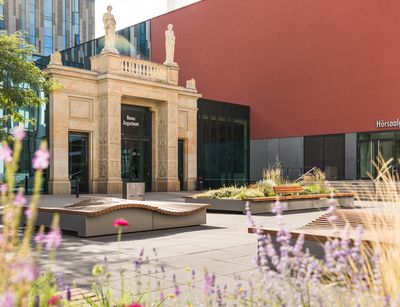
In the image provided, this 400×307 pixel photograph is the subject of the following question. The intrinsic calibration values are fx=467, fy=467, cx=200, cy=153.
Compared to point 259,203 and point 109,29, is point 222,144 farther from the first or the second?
point 259,203

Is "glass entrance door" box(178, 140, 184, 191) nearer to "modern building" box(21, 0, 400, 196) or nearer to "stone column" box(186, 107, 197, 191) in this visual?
"modern building" box(21, 0, 400, 196)

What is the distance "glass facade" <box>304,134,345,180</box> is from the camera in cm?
3022

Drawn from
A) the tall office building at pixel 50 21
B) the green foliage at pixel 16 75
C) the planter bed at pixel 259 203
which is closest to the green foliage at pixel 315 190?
the planter bed at pixel 259 203

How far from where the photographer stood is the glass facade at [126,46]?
4172cm

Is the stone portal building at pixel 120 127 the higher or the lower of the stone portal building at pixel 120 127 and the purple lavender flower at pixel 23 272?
the higher

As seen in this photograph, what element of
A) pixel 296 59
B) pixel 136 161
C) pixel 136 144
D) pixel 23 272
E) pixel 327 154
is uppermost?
pixel 296 59

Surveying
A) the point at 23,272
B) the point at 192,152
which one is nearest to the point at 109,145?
the point at 192,152

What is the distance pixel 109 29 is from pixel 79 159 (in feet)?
22.4

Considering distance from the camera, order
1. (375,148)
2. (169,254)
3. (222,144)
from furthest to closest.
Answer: (222,144), (375,148), (169,254)

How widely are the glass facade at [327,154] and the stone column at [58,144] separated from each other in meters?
16.8

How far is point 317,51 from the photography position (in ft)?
103

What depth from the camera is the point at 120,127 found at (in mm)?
23969

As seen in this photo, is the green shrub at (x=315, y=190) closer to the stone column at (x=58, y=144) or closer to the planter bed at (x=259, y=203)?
the planter bed at (x=259, y=203)

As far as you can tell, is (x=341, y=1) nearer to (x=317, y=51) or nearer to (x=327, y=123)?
(x=317, y=51)
